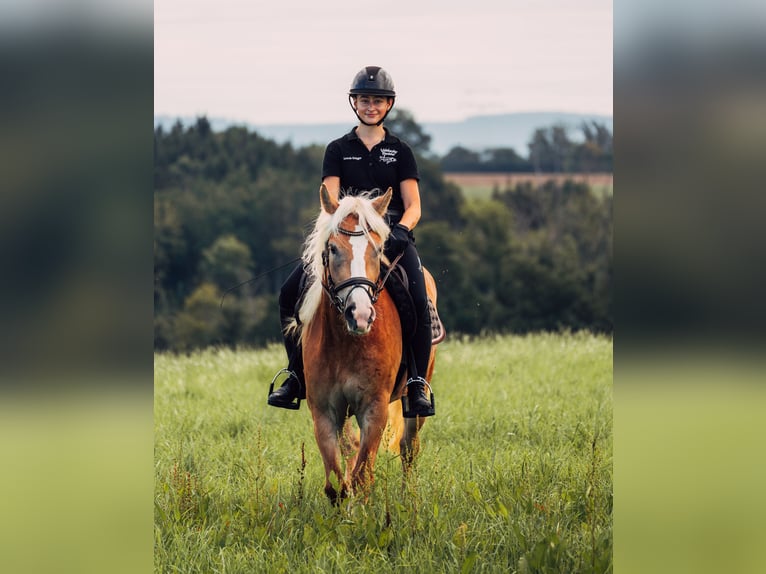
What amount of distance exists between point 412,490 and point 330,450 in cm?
81

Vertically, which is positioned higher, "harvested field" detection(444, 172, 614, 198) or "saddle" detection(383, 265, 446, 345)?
"harvested field" detection(444, 172, 614, 198)

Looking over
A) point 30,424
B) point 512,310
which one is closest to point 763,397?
point 30,424

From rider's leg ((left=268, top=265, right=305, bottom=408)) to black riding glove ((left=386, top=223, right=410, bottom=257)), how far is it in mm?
760

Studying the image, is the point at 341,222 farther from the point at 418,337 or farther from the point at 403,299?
the point at 418,337

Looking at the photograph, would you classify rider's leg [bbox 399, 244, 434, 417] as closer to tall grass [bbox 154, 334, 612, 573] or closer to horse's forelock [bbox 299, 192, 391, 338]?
tall grass [bbox 154, 334, 612, 573]

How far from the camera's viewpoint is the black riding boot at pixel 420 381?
20.6ft

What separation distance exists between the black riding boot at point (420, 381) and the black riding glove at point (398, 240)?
569 mm

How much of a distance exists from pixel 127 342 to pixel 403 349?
14.4 feet

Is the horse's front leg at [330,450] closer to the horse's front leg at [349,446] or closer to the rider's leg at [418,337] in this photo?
the horse's front leg at [349,446]

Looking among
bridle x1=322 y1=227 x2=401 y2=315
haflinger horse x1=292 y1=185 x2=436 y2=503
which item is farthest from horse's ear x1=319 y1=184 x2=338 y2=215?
bridle x1=322 y1=227 x2=401 y2=315

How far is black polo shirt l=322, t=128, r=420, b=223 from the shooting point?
20.8ft

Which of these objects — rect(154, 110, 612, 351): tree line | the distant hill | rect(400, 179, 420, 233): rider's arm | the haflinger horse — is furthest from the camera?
the distant hill

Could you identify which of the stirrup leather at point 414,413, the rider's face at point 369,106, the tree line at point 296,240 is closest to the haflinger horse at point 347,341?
the stirrup leather at point 414,413

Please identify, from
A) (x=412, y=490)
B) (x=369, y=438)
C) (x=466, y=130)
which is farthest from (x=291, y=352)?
(x=466, y=130)
